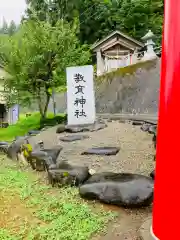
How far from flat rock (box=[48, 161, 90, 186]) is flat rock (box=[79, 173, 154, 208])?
1.35 feet

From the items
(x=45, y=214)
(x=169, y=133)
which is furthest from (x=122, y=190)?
(x=169, y=133)

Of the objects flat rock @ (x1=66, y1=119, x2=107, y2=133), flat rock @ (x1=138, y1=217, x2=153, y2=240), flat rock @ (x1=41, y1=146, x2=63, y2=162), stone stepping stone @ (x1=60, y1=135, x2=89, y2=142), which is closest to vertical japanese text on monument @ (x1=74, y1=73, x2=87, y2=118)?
flat rock @ (x1=66, y1=119, x2=107, y2=133)

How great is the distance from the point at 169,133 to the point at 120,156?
11.4 ft

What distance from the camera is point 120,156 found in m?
5.32

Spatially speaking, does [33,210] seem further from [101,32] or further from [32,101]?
[101,32]

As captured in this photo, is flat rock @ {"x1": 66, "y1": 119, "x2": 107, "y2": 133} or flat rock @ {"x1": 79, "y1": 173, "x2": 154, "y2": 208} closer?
flat rock @ {"x1": 79, "y1": 173, "x2": 154, "y2": 208}

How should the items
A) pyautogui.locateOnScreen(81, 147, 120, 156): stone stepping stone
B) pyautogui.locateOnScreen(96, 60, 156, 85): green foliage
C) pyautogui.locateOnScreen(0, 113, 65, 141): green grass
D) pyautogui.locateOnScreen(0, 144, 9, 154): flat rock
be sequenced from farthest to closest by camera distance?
pyautogui.locateOnScreen(0, 113, 65, 141): green grass → pyautogui.locateOnScreen(96, 60, 156, 85): green foliage → pyautogui.locateOnScreen(0, 144, 9, 154): flat rock → pyautogui.locateOnScreen(81, 147, 120, 156): stone stepping stone

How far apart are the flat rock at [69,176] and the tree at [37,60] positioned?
29.0ft

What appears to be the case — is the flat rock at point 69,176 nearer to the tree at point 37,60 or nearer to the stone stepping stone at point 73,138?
the stone stepping stone at point 73,138

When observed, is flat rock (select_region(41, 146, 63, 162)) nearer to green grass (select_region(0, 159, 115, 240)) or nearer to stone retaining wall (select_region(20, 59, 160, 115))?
green grass (select_region(0, 159, 115, 240))

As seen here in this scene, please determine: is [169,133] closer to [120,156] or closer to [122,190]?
[122,190]

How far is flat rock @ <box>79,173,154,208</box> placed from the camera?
3336 mm

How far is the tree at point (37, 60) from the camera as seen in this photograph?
41.6ft

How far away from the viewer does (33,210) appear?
11.6ft
